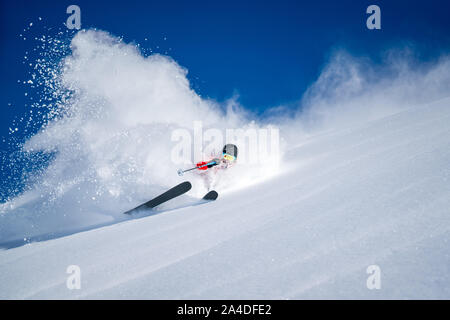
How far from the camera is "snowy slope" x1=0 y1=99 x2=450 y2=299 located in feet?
5.09

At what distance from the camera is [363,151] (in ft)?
14.2

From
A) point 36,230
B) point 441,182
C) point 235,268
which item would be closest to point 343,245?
point 235,268

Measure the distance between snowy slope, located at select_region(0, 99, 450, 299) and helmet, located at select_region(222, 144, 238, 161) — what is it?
1757 millimetres

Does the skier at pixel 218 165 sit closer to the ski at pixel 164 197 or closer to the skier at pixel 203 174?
the skier at pixel 203 174

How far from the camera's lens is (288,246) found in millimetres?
1990

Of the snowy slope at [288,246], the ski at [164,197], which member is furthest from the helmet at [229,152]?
the snowy slope at [288,246]

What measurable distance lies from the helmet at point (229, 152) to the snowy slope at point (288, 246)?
1.76 metres

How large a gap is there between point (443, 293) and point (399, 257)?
333 millimetres

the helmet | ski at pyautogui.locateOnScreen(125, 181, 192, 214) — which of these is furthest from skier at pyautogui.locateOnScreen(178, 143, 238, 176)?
ski at pyautogui.locateOnScreen(125, 181, 192, 214)

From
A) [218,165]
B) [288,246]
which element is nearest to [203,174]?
[218,165]

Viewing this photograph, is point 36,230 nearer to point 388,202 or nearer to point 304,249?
point 304,249

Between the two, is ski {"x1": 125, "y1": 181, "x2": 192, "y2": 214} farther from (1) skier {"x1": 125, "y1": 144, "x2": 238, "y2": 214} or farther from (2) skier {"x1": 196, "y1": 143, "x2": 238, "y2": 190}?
(2) skier {"x1": 196, "y1": 143, "x2": 238, "y2": 190}

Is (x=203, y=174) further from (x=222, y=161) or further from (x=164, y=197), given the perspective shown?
(x=164, y=197)

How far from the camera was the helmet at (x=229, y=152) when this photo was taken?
5.27 m
